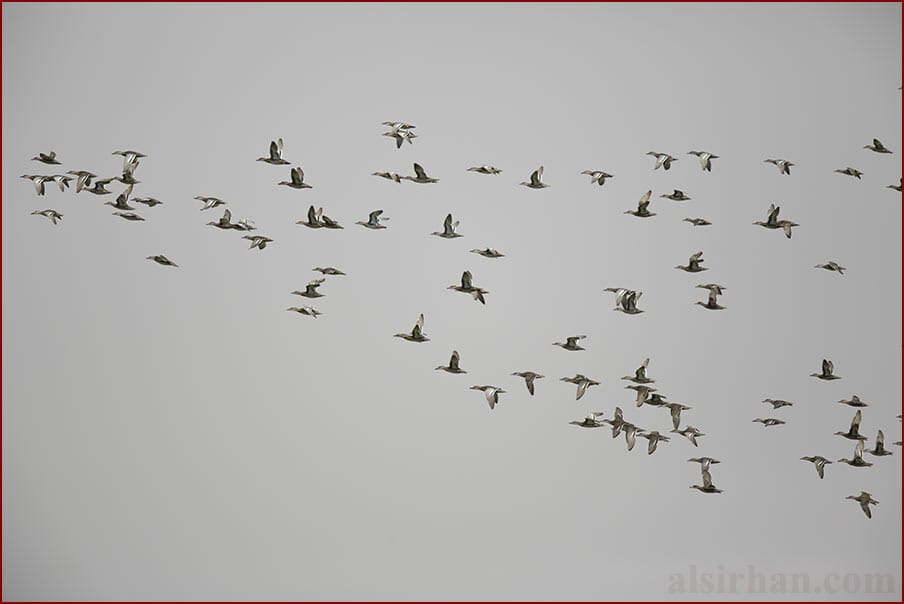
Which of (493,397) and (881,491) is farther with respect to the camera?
(881,491)

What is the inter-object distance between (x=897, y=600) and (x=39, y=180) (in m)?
37.3

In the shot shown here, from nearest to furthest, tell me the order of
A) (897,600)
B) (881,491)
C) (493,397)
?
1. (493,397)
2. (897,600)
3. (881,491)

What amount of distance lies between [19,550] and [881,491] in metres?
33.0

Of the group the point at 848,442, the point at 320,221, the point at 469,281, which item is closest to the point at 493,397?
the point at 469,281

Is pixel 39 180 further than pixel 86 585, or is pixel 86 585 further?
pixel 86 585

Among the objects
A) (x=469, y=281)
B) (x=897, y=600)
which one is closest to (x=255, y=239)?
(x=469, y=281)

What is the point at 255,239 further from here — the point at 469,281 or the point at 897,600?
the point at 897,600

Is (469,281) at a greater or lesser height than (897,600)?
greater

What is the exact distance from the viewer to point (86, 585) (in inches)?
2418

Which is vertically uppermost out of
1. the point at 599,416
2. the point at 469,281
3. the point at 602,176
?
the point at 602,176

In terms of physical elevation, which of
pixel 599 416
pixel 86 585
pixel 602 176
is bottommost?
pixel 86 585

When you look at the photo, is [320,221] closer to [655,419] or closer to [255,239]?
[255,239]

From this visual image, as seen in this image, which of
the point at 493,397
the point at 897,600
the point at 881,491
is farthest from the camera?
the point at 881,491

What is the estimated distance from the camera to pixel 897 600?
60406 mm
